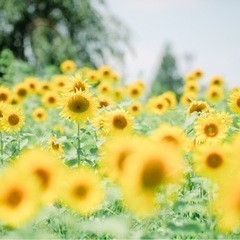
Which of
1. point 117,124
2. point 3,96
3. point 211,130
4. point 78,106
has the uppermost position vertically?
point 3,96

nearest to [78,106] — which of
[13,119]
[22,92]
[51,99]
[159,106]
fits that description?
[13,119]

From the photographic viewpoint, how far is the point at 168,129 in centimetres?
279

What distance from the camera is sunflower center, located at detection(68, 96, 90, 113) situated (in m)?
3.88

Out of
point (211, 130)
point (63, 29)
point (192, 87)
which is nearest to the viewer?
point (211, 130)

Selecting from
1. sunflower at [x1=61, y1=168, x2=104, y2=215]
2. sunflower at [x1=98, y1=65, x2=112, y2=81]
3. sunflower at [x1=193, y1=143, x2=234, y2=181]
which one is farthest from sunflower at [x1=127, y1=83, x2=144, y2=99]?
sunflower at [x1=61, y1=168, x2=104, y2=215]

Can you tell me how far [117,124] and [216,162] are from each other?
1.33 m

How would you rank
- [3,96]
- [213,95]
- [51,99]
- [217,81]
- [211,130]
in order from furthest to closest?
[217,81] → [213,95] → [51,99] → [3,96] → [211,130]

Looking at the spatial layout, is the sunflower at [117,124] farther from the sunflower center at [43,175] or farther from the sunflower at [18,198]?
the sunflower at [18,198]

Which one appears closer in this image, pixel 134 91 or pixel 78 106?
pixel 78 106

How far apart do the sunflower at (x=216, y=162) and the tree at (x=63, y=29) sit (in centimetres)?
1318

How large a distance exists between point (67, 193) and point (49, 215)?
1.98 ft

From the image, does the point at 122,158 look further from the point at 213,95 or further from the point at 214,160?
the point at 213,95

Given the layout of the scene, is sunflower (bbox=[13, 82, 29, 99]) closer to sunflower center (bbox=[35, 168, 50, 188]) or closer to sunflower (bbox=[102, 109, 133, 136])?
sunflower (bbox=[102, 109, 133, 136])

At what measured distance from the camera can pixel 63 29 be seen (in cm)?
1661
